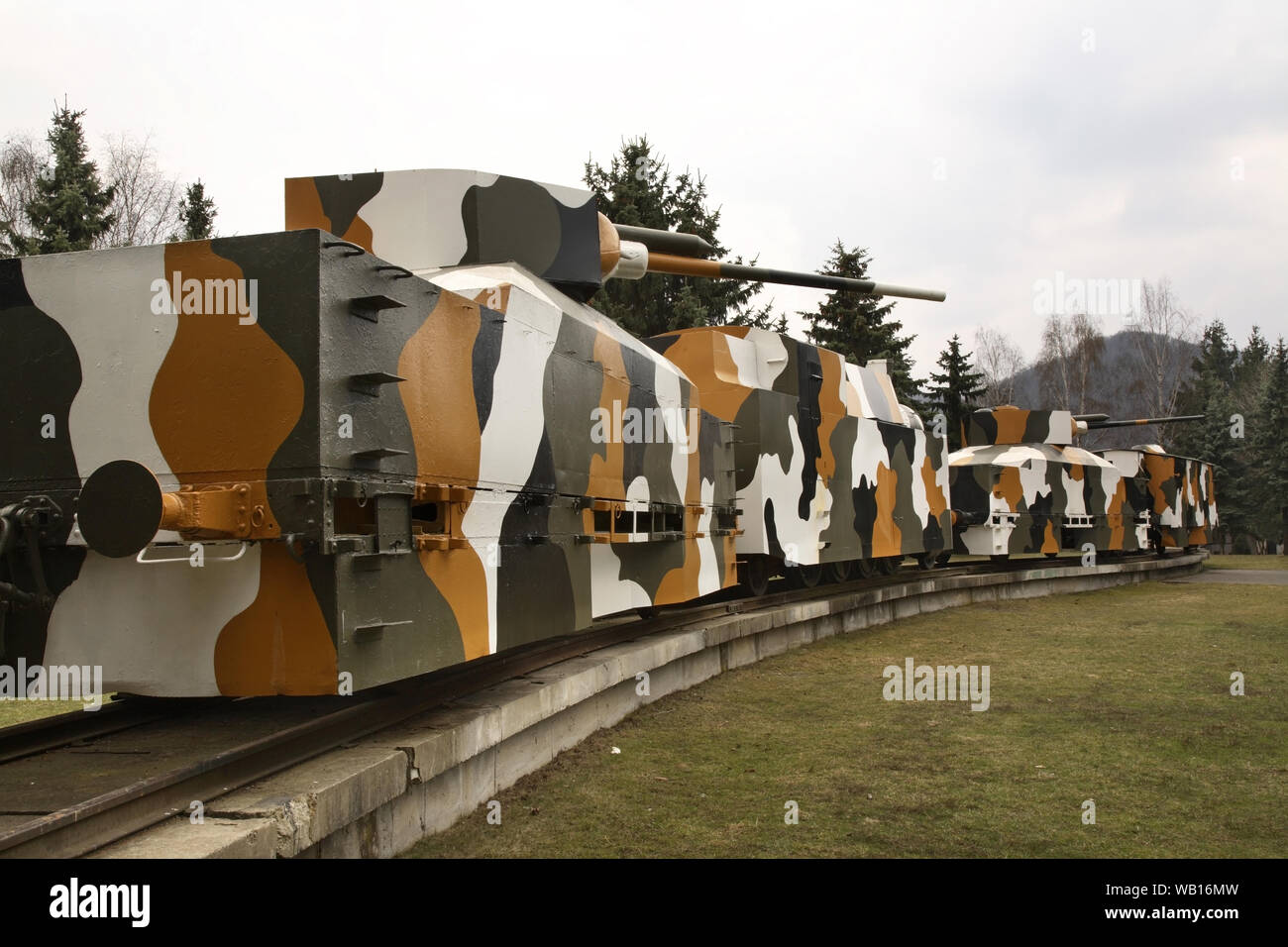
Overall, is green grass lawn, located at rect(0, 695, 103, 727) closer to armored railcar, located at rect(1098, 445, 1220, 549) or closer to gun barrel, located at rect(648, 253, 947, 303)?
gun barrel, located at rect(648, 253, 947, 303)

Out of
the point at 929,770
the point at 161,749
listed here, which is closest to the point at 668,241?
the point at 929,770

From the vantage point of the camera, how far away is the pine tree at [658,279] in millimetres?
25391

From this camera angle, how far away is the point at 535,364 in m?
5.86

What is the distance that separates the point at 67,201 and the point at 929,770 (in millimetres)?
24366

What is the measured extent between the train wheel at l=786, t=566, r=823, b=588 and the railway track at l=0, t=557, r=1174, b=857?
22.6 feet

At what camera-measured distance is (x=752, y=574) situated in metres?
12.3

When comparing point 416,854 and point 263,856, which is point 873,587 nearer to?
point 416,854

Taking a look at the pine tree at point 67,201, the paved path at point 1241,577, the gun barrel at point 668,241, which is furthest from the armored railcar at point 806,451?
the pine tree at point 67,201

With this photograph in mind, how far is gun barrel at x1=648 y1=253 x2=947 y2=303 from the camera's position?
36.2ft

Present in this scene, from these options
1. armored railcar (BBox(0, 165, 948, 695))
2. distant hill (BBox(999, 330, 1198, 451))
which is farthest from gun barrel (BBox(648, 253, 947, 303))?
distant hill (BBox(999, 330, 1198, 451))

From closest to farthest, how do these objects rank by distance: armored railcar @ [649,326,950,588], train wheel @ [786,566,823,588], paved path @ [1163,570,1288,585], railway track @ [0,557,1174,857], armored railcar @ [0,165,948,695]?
railway track @ [0,557,1174,857] → armored railcar @ [0,165,948,695] → armored railcar @ [649,326,950,588] → train wheel @ [786,566,823,588] → paved path @ [1163,570,1288,585]

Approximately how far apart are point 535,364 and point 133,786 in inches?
119

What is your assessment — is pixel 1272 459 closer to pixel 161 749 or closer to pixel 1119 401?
pixel 1119 401
